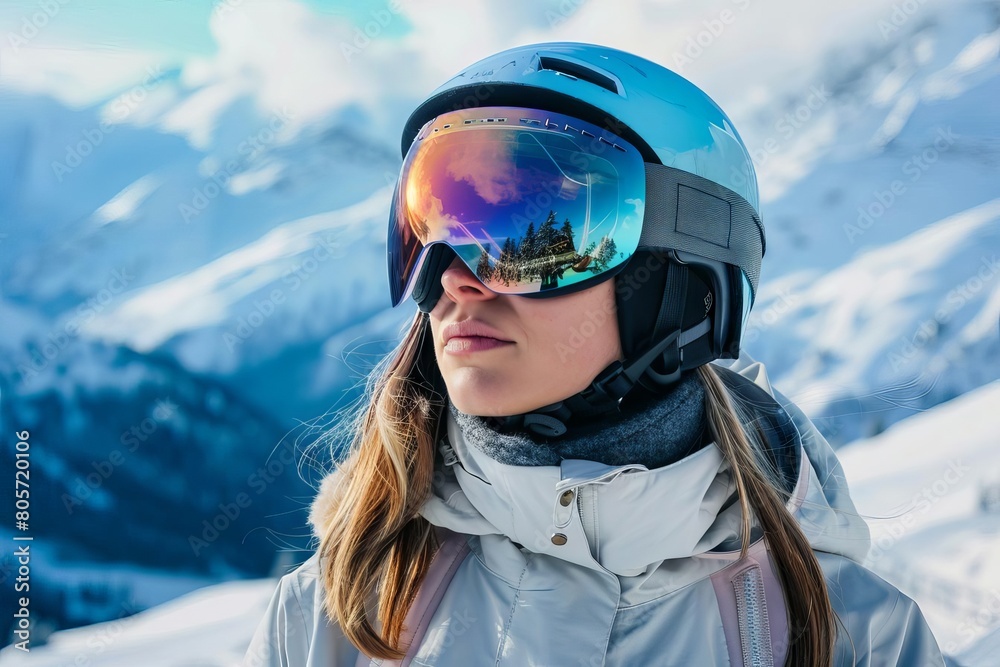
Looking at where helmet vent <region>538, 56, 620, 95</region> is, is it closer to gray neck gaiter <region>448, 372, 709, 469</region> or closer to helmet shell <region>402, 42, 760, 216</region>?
helmet shell <region>402, 42, 760, 216</region>

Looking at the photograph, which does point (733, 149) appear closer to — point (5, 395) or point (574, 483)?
point (574, 483)

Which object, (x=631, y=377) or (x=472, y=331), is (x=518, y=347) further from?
(x=631, y=377)

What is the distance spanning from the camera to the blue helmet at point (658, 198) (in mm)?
1592

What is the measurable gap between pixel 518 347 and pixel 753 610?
0.70m

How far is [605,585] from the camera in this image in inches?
57.2

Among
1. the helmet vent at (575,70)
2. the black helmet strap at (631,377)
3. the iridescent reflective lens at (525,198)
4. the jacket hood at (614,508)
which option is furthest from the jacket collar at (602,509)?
the helmet vent at (575,70)

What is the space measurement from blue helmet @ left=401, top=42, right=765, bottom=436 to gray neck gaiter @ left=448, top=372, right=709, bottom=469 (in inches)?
1.7

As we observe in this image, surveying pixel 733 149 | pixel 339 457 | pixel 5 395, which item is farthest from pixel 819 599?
pixel 5 395

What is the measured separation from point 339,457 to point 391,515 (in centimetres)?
45

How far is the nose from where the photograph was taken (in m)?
1.50

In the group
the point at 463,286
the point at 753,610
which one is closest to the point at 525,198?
the point at 463,286

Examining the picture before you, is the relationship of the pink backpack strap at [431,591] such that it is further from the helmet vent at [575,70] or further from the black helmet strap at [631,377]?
the helmet vent at [575,70]

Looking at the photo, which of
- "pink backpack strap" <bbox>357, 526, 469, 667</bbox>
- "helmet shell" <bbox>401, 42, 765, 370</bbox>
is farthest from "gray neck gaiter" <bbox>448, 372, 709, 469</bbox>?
"pink backpack strap" <bbox>357, 526, 469, 667</bbox>

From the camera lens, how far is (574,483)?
1.36 metres
